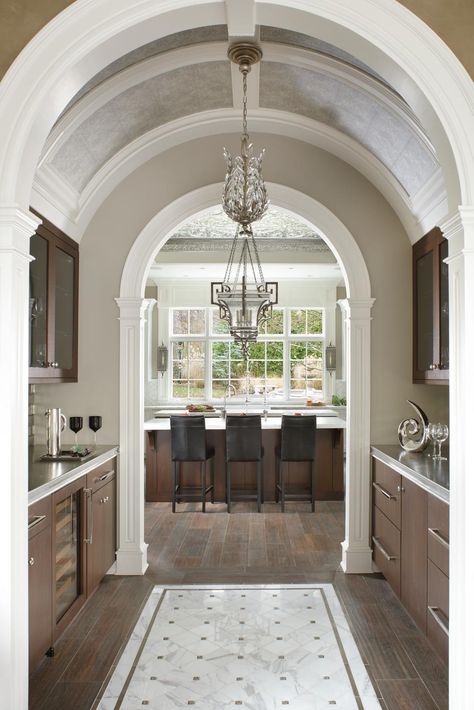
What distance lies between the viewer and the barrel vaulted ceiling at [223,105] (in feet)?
10.9

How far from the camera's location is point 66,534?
3.40m

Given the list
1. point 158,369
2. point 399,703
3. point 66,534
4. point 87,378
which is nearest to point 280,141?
point 87,378

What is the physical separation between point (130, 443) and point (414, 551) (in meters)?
2.14

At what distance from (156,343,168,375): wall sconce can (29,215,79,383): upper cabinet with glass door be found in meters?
5.67

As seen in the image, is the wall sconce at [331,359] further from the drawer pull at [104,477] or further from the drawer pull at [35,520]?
the drawer pull at [35,520]

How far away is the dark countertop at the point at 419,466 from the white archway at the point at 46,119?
828 millimetres

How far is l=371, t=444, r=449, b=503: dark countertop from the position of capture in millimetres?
3043

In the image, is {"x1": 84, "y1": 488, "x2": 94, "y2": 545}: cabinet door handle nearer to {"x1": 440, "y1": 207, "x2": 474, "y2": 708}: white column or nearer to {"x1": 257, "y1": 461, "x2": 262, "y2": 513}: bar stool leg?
{"x1": 440, "y1": 207, "x2": 474, "y2": 708}: white column

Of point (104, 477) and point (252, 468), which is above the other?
point (104, 477)

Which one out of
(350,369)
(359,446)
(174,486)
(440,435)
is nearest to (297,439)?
(174,486)

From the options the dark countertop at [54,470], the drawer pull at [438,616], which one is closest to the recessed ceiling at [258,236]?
the dark countertop at [54,470]

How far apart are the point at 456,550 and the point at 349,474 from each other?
228cm

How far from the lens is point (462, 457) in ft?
7.06

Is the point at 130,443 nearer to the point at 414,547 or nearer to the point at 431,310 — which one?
the point at 414,547
